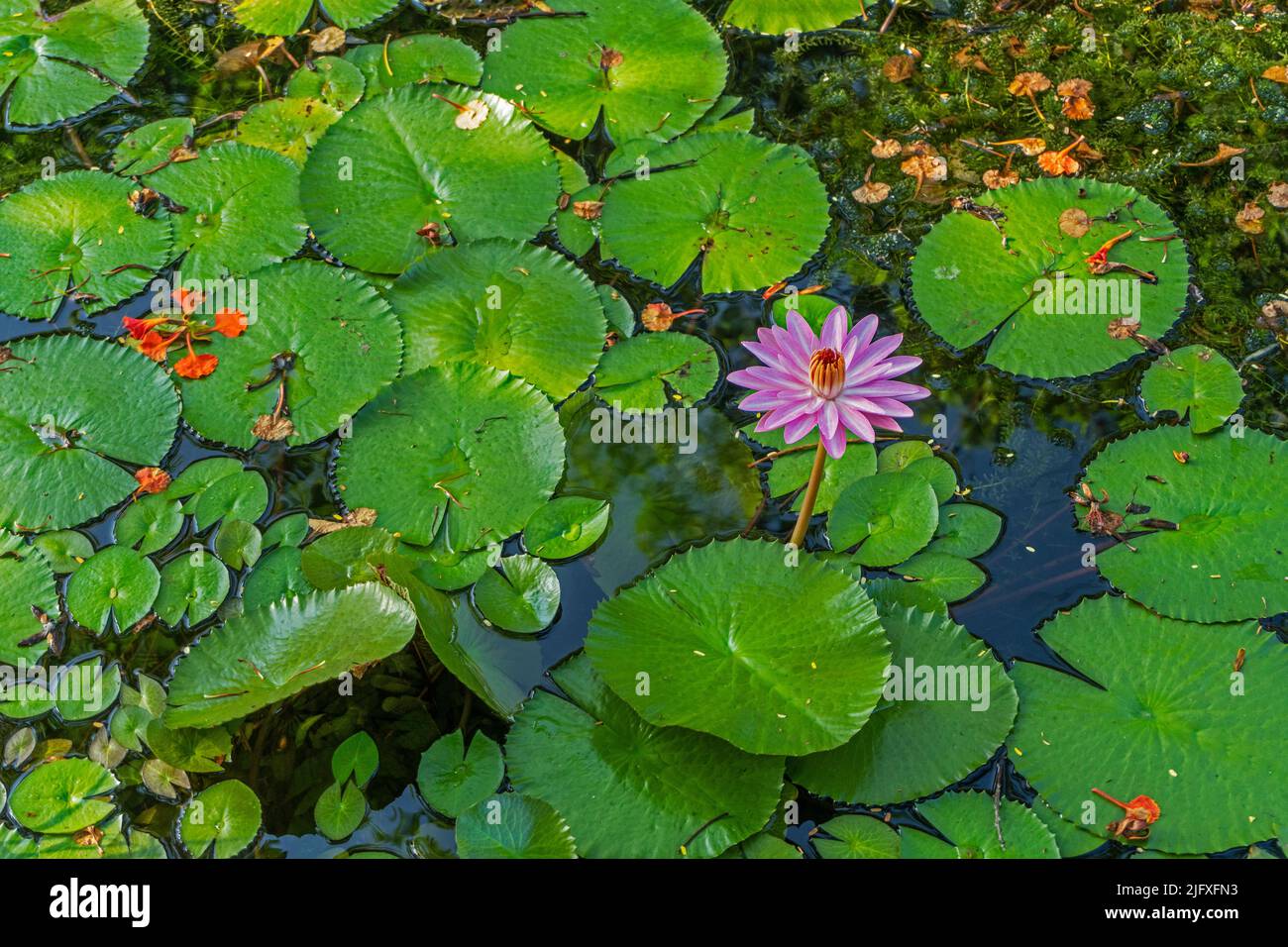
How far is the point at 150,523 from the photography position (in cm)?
330

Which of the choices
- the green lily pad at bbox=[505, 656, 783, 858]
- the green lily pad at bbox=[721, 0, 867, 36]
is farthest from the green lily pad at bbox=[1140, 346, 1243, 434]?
the green lily pad at bbox=[721, 0, 867, 36]

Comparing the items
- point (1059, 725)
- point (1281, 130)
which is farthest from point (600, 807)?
point (1281, 130)

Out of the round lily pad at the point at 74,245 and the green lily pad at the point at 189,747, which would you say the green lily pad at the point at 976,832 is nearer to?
the green lily pad at the point at 189,747

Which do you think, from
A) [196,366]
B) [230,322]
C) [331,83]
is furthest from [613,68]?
[196,366]

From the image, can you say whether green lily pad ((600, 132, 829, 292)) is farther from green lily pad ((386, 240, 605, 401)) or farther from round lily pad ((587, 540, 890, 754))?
round lily pad ((587, 540, 890, 754))

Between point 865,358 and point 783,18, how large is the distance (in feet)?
8.29

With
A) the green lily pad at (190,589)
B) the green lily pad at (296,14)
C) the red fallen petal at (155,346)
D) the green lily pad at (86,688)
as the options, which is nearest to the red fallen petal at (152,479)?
the green lily pad at (190,589)

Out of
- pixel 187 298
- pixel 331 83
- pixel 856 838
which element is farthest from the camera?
pixel 331 83

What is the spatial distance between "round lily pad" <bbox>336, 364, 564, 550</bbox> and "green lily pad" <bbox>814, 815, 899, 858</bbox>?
125 centimetres

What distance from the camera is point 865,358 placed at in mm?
2701

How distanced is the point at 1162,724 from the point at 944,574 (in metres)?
0.68

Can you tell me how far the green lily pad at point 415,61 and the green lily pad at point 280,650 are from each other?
235cm

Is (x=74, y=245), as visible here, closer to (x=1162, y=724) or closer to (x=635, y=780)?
(x=635, y=780)
